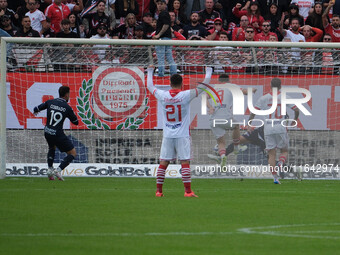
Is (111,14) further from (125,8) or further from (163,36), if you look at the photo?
(163,36)

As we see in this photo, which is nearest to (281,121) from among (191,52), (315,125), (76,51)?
(315,125)

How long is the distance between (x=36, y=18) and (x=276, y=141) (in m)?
8.33

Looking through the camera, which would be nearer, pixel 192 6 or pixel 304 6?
pixel 192 6

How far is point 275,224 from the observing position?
944 cm

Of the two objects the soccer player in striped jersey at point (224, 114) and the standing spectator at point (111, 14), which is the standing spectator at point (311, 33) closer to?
the soccer player in striped jersey at point (224, 114)

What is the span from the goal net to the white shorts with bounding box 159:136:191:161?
5.52m

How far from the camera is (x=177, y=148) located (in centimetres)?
1272

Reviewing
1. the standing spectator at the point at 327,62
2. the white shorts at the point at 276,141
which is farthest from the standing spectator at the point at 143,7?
the white shorts at the point at 276,141

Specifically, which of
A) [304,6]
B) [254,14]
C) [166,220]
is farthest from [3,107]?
[304,6]

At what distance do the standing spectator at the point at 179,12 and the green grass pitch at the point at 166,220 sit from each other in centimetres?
828

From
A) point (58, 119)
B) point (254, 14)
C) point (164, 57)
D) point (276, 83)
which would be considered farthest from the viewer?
point (254, 14)

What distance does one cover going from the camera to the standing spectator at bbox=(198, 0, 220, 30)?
22.4 meters

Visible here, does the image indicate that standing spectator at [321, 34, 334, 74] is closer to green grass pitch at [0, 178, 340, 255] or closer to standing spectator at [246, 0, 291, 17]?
green grass pitch at [0, 178, 340, 255]

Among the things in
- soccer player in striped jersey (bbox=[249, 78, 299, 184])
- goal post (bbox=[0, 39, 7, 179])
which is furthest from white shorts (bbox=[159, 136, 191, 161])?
goal post (bbox=[0, 39, 7, 179])
